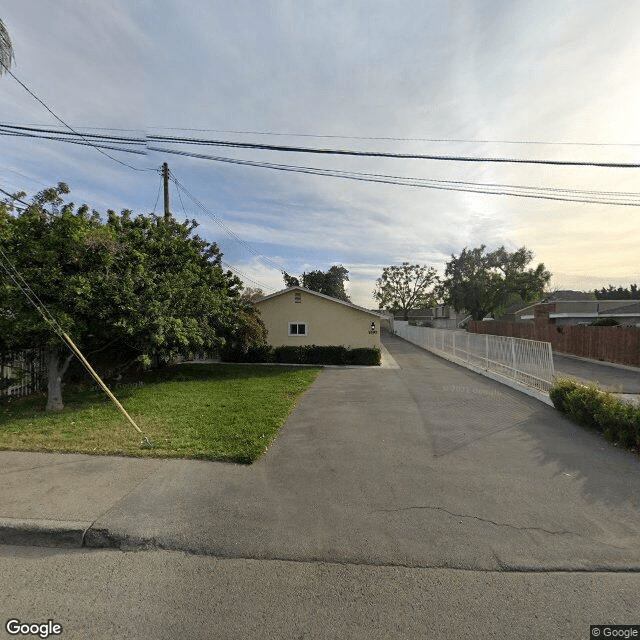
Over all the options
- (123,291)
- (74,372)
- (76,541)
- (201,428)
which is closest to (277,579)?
(76,541)

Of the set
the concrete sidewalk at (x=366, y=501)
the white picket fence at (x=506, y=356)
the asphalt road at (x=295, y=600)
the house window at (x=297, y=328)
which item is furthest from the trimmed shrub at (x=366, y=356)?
the asphalt road at (x=295, y=600)

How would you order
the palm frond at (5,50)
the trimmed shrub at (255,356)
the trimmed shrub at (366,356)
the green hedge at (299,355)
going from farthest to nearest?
the trimmed shrub at (255,356) < the green hedge at (299,355) < the trimmed shrub at (366,356) < the palm frond at (5,50)

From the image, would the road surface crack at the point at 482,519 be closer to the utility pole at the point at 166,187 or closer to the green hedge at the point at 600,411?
the green hedge at the point at 600,411

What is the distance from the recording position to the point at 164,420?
687cm

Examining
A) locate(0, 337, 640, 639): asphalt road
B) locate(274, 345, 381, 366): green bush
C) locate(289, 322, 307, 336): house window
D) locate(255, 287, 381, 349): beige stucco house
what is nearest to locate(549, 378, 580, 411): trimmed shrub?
locate(0, 337, 640, 639): asphalt road

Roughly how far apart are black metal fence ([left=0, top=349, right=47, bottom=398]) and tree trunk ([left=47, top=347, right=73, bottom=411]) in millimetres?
1039

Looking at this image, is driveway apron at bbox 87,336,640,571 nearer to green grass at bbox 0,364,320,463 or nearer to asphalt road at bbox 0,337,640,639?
asphalt road at bbox 0,337,640,639

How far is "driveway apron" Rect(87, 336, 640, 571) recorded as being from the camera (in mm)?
3051

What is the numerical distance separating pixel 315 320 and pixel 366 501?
15540 millimetres

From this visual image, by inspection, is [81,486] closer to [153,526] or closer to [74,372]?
[153,526]

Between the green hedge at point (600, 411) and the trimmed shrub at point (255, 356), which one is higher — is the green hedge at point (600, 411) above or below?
below

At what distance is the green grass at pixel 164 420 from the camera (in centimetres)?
523

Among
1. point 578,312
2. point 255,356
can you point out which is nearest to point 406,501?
point 255,356

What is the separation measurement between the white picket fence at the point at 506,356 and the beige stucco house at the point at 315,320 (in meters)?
4.17
